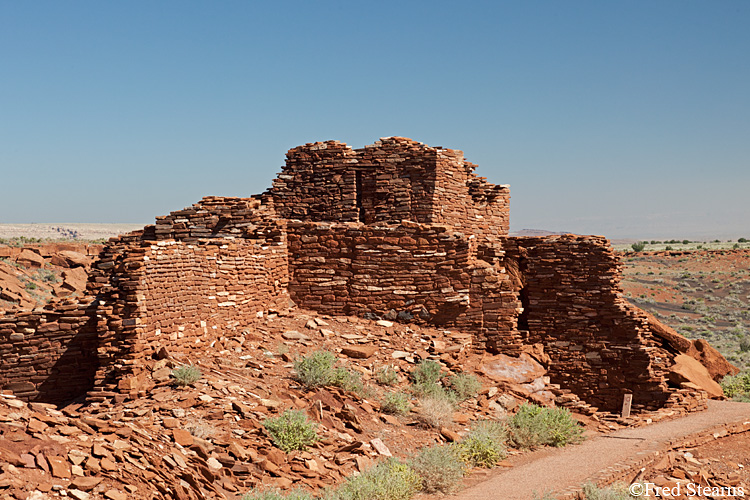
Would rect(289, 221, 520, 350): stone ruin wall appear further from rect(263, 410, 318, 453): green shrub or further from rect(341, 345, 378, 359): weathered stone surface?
rect(263, 410, 318, 453): green shrub

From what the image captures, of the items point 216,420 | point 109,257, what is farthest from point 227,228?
point 216,420

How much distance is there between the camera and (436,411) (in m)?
9.89

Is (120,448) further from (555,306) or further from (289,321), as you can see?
(555,306)

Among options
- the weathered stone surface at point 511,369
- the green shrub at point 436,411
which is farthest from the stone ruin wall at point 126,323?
the weathered stone surface at point 511,369

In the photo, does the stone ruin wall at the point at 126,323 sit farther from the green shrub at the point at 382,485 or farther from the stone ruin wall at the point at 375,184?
the stone ruin wall at the point at 375,184

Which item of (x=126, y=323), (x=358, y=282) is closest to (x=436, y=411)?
(x=358, y=282)

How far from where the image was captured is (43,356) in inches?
375

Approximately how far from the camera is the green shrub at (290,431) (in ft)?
25.5

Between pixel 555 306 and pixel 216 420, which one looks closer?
pixel 216 420

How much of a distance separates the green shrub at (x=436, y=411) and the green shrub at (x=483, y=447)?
17.7 inches

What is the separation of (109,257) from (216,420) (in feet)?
17.6

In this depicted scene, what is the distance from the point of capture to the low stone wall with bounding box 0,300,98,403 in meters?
9.44

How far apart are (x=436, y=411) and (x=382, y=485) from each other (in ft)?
9.45

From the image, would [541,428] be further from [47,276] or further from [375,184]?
[47,276]
